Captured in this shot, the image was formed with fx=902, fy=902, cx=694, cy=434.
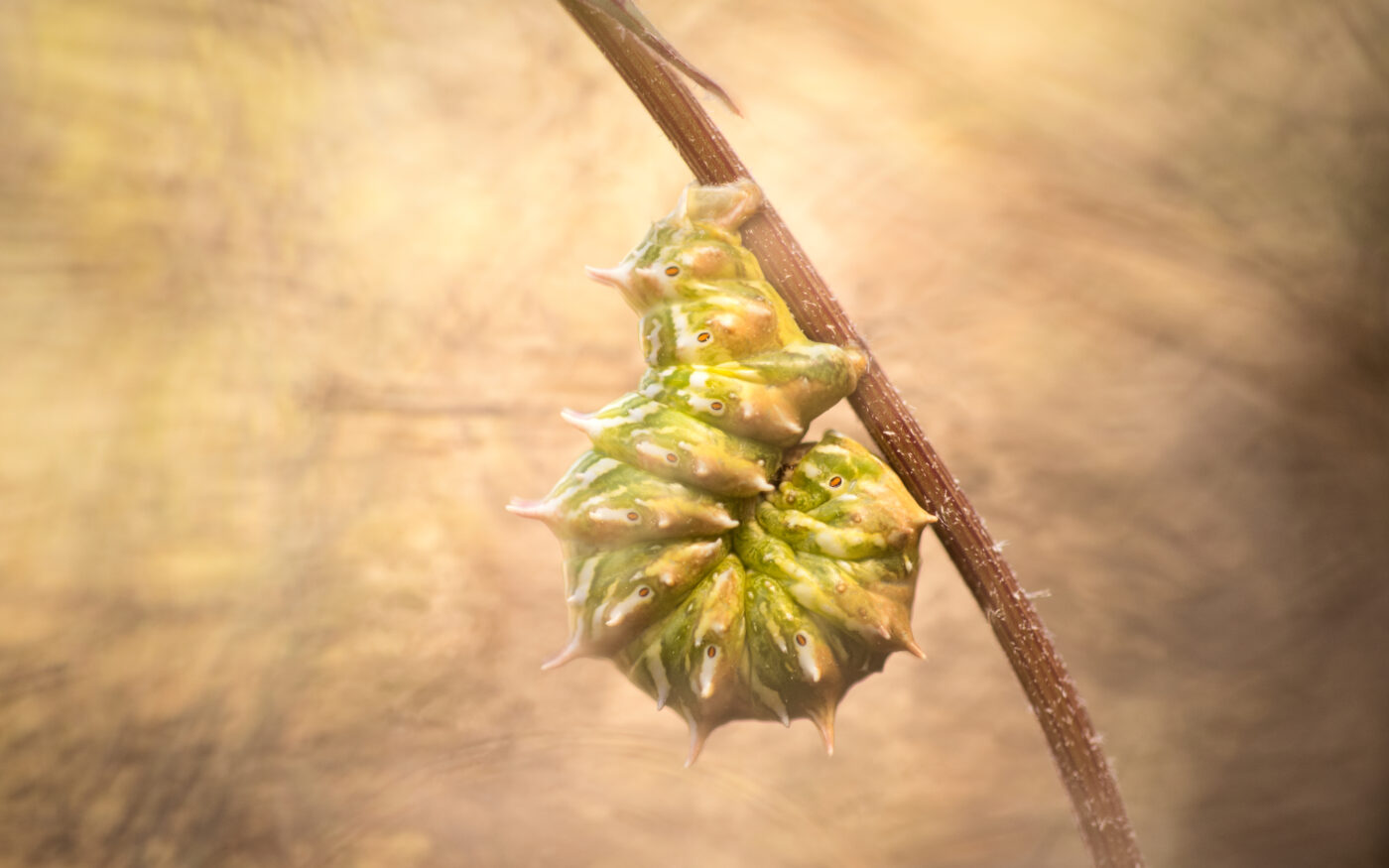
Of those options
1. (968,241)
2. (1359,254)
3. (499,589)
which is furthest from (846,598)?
(1359,254)

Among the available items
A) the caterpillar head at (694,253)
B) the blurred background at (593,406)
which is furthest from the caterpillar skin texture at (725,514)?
the blurred background at (593,406)

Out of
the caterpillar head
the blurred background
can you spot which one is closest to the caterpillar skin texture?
the caterpillar head

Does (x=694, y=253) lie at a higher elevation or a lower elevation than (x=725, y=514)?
higher

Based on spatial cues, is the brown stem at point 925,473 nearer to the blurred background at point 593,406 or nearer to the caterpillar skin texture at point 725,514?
the caterpillar skin texture at point 725,514

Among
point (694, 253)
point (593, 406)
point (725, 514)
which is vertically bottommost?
point (593, 406)

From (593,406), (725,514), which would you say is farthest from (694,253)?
(593,406)

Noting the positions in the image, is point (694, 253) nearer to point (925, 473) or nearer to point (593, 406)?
point (925, 473)

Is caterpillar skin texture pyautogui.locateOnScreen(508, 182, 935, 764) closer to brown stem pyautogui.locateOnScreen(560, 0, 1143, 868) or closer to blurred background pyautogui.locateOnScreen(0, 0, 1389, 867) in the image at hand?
brown stem pyautogui.locateOnScreen(560, 0, 1143, 868)
